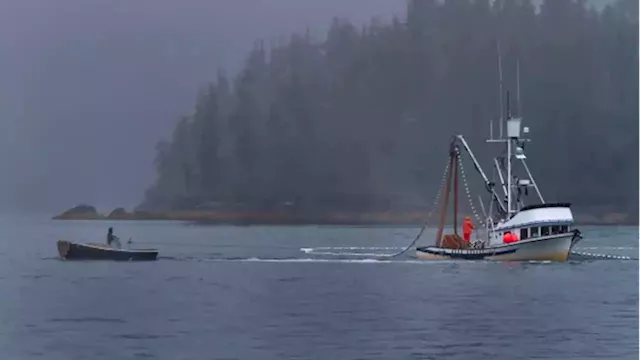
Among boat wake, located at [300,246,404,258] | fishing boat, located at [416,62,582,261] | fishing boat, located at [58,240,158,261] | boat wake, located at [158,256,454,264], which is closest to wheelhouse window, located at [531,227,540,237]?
fishing boat, located at [416,62,582,261]

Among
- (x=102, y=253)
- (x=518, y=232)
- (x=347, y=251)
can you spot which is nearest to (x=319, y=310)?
(x=518, y=232)

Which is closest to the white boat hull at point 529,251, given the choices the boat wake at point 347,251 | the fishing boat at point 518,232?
the fishing boat at point 518,232

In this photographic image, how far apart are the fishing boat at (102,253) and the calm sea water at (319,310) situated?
695mm

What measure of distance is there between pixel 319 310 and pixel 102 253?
39188mm

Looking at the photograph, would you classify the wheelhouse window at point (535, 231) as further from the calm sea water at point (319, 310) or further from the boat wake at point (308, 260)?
the boat wake at point (308, 260)

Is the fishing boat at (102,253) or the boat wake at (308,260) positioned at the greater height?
the fishing boat at (102,253)

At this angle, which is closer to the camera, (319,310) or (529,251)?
(319,310)

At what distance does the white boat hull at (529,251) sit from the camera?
272 feet

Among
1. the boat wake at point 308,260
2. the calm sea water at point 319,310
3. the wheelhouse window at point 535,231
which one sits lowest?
the calm sea water at point 319,310

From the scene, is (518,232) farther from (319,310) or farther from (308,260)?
(319,310)

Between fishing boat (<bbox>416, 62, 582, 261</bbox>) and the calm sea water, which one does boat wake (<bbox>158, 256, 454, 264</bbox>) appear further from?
fishing boat (<bbox>416, 62, 582, 261</bbox>)

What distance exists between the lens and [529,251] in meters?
83.5

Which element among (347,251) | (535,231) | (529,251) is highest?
(535,231)

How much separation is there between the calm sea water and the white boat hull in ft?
2.73
